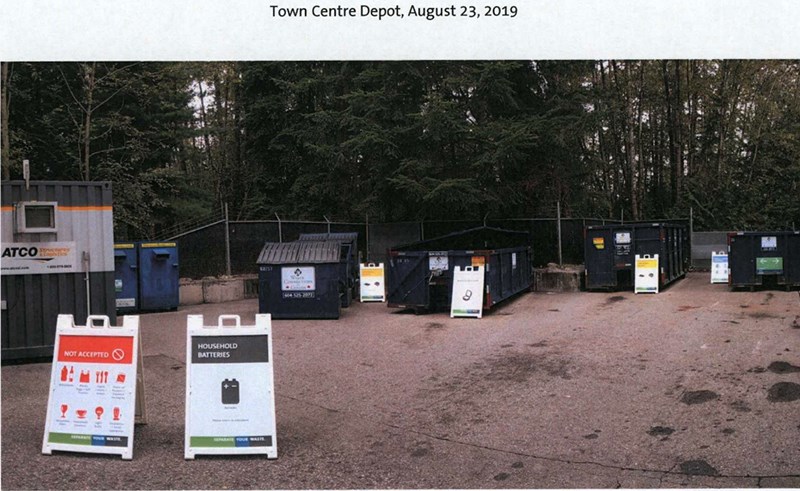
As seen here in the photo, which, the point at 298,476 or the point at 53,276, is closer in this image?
the point at 298,476

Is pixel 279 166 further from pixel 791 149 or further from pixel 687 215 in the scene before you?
pixel 791 149

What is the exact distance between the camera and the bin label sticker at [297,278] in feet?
34.8

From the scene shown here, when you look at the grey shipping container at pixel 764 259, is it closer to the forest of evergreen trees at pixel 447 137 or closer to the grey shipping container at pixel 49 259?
the forest of evergreen trees at pixel 447 137

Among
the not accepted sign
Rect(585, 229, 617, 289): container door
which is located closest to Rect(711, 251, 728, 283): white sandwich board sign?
Rect(585, 229, 617, 289): container door

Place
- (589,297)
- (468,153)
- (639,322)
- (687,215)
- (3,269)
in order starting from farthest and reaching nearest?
(687,215) < (468,153) < (589,297) < (639,322) < (3,269)

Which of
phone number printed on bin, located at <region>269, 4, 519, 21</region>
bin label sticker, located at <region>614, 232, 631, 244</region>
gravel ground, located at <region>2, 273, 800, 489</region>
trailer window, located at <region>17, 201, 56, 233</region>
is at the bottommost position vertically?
gravel ground, located at <region>2, 273, 800, 489</region>

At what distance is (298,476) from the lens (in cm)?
Result: 396

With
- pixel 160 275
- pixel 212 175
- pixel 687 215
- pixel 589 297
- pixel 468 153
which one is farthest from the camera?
pixel 212 175

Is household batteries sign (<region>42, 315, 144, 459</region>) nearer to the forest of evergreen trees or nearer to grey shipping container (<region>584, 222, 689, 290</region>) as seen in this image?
the forest of evergreen trees

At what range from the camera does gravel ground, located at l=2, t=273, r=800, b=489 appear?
12.9 ft

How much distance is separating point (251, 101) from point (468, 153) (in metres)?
6.61

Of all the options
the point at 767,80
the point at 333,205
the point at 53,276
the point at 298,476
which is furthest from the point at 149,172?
the point at 767,80

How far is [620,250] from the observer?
1377cm

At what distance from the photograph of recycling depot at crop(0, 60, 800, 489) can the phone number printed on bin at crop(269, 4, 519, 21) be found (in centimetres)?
203
